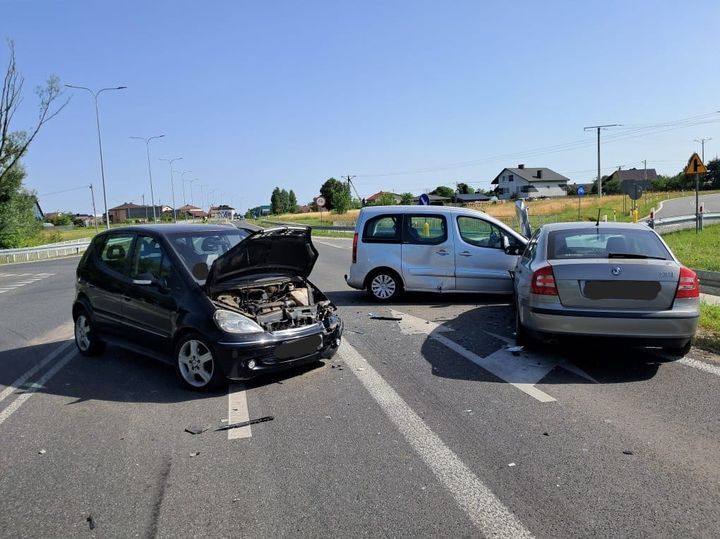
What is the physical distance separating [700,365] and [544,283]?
1.92 metres

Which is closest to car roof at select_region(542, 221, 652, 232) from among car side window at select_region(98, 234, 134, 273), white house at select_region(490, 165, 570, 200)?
car side window at select_region(98, 234, 134, 273)

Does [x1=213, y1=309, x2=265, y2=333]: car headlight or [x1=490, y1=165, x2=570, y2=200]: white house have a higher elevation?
[x1=490, y1=165, x2=570, y2=200]: white house

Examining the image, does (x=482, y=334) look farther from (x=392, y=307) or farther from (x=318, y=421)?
(x=318, y=421)

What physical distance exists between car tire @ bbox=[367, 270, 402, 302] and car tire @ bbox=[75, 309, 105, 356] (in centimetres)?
523

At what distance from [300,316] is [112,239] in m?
2.77

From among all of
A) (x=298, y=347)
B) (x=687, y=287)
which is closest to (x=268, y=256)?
(x=298, y=347)

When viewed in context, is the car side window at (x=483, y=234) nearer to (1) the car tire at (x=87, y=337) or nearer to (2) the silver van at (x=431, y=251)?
(2) the silver van at (x=431, y=251)

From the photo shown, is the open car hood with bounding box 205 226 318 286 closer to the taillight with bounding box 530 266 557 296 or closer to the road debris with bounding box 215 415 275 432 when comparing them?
the road debris with bounding box 215 415 275 432

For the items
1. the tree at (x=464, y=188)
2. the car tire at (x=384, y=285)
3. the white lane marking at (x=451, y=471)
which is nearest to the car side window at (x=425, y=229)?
the car tire at (x=384, y=285)

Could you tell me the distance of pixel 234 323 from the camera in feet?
18.4

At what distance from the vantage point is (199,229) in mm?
6805

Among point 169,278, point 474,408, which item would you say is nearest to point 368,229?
point 169,278

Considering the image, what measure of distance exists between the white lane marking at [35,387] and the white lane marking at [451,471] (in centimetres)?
329

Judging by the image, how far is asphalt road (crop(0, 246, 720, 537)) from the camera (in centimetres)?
332
